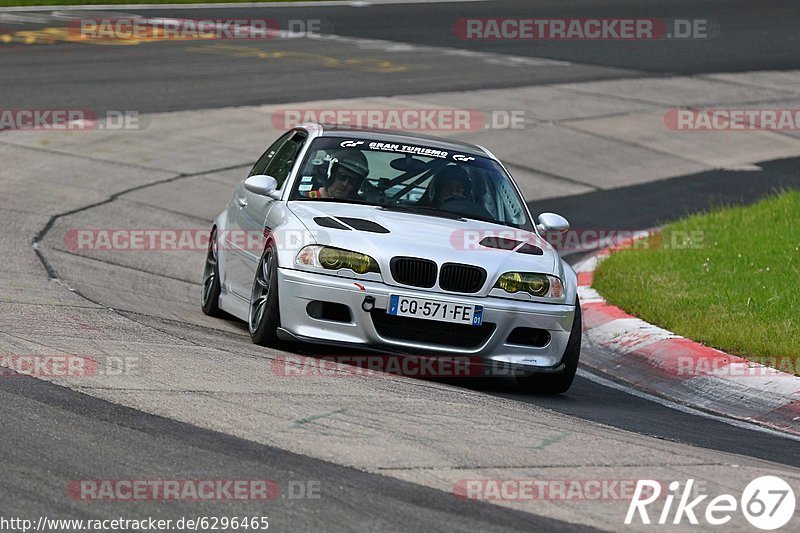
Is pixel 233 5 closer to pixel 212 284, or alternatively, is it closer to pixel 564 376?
pixel 212 284

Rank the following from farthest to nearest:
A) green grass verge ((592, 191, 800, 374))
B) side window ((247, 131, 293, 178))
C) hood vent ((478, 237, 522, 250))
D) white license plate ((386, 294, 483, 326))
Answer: side window ((247, 131, 293, 178)) → green grass verge ((592, 191, 800, 374)) → hood vent ((478, 237, 522, 250)) → white license plate ((386, 294, 483, 326))

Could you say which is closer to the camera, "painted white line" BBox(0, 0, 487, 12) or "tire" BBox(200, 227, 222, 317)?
"tire" BBox(200, 227, 222, 317)

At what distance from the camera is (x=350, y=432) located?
235 inches

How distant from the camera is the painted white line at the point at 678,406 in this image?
7609 mm

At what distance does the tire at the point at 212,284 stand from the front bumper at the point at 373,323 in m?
1.95

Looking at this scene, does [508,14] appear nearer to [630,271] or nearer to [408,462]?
[630,271]

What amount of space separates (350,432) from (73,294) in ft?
13.2

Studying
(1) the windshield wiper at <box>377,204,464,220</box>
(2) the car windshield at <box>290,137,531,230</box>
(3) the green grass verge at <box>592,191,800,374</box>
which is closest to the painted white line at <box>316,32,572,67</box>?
(3) the green grass verge at <box>592,191,800,374</box>

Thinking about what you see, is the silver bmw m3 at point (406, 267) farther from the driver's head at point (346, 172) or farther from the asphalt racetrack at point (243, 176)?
the asphalt racetrack at point (243, 176)

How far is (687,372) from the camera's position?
8820 mm

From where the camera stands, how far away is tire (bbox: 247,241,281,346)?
316 inches

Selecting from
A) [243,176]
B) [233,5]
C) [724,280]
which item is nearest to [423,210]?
[724,280]

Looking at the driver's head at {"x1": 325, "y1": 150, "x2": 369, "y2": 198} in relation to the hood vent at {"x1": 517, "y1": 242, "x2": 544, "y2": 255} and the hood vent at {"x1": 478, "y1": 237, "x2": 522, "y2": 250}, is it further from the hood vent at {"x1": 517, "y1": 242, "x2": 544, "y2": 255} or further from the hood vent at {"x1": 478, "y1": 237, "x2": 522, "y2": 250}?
the hood vent at {"x1": 517, "y1": 242, "x2": 544, "y2": 255}

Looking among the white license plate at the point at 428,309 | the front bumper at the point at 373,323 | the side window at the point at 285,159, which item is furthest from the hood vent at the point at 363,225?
the side window at the point at 285,159
